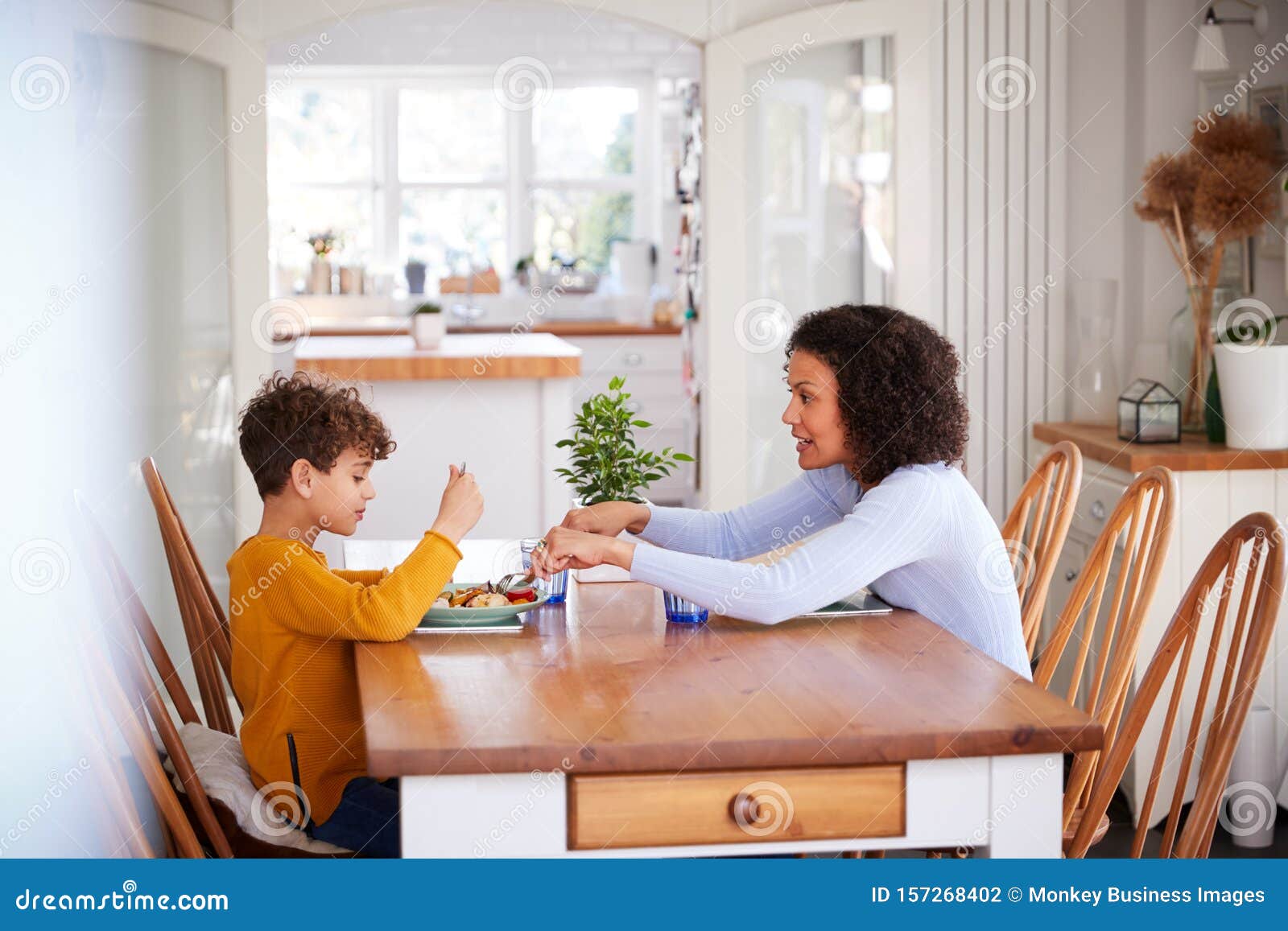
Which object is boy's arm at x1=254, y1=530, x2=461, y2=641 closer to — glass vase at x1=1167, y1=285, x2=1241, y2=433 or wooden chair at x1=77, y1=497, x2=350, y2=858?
wooden chair at x1=77, y1=497, x2=350, y2=858

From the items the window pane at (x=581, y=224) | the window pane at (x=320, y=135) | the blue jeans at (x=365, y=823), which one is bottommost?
the blue jeans at (x=365, y=823)

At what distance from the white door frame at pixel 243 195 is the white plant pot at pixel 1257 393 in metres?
2.45

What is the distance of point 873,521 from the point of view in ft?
5.93

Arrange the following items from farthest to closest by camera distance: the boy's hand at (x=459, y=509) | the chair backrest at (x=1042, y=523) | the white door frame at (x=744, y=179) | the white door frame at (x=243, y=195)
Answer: the white door frame at (x=744, y=179), the white door frame at (x=243, y=195), the chair backrest at (x=1042, y=523), the boy's hand at (x=459, y=509)

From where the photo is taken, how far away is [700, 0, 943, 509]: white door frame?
3.96 meters

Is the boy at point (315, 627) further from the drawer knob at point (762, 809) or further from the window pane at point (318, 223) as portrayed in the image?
the window pane at point (318, 223)

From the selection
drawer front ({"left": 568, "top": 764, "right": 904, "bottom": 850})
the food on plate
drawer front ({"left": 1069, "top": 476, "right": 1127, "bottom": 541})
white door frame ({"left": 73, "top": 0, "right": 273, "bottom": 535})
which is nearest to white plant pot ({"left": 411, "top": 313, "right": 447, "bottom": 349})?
white door frame ({"left": 73, "top": 0, "right": 273, "bottom": 535})

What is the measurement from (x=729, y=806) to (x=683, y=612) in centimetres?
53

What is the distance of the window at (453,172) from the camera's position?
7.41 m

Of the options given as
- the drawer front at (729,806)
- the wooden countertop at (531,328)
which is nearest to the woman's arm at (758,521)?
the drawer front at (729,806)

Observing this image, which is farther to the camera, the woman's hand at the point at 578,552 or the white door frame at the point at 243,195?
the white door frame at the point at 243,195

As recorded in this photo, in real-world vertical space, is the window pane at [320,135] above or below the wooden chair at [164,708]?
above

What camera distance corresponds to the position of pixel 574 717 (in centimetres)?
139
